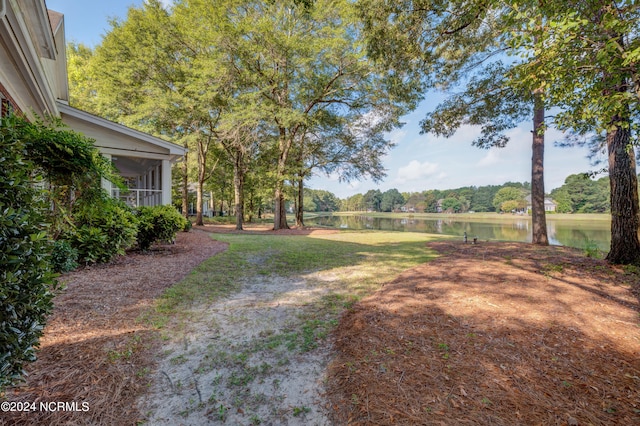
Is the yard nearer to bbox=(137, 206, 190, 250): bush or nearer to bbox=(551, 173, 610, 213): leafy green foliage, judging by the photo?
bbox=(137, 206, 190, 250): bush

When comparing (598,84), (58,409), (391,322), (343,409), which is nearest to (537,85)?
(598,84)

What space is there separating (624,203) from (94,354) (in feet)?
27.5

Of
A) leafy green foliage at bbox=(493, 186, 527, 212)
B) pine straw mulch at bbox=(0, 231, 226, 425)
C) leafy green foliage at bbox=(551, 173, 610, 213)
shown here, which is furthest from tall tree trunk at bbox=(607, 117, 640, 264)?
leafy green foliage at bbox=(493, 186, 527, 212)

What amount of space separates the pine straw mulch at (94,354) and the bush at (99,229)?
644 millimetres

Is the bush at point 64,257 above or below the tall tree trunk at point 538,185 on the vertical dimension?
below

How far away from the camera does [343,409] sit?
1.74m

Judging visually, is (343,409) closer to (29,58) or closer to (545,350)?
(545,350)

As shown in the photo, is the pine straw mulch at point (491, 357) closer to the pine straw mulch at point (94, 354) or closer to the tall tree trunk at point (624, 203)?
the pine straw mulch at point (94, 354)

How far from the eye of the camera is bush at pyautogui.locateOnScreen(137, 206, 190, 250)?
21.7ft

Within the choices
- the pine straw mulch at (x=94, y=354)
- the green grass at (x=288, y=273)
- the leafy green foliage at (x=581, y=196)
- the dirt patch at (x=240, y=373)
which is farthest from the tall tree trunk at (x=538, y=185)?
the leafy green foliage at (x=581, y=196)

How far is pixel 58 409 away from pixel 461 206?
92998mm

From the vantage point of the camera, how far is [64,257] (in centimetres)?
445

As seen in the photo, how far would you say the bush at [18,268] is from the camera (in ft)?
4.57

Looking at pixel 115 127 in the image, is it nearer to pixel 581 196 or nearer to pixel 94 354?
pixel 94 354
